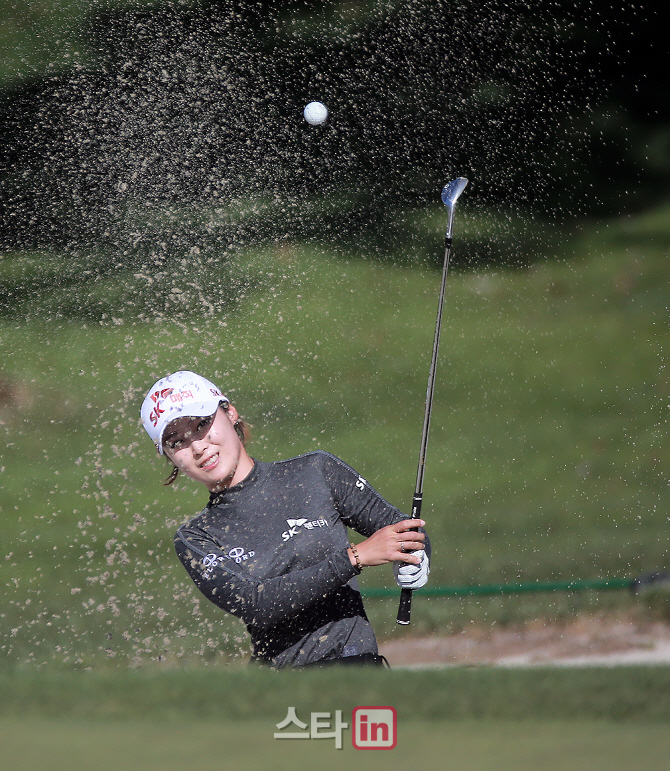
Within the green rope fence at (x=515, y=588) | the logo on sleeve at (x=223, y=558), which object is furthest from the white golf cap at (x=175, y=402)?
the green rope fence at (x=515, y=588)

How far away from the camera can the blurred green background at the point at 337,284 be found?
581 cm

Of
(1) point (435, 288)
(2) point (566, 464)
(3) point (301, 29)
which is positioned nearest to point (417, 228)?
(1) point (435, 288)

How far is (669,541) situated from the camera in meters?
5.67

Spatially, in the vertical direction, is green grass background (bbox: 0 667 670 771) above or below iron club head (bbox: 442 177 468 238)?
below

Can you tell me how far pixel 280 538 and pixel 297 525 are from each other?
5cm

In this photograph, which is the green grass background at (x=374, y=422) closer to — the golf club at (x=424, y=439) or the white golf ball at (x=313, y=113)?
the golf club at (x=424, y=439)

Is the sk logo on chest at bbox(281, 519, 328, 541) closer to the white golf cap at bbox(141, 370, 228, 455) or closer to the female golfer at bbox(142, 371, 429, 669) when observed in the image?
the female golfer at bbox(142, 371, 429, 669)

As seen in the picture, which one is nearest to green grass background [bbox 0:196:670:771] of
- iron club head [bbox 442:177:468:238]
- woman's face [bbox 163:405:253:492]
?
woman's face [bbox 163:405:253:492]

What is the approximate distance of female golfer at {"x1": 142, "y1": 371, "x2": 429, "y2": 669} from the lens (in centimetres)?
219

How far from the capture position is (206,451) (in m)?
2.37

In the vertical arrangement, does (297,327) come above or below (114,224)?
below

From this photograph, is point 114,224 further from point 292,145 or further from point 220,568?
point 220,568

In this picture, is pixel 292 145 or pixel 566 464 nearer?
pixel 566 464

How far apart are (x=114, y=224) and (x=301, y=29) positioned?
2920 millimetres
